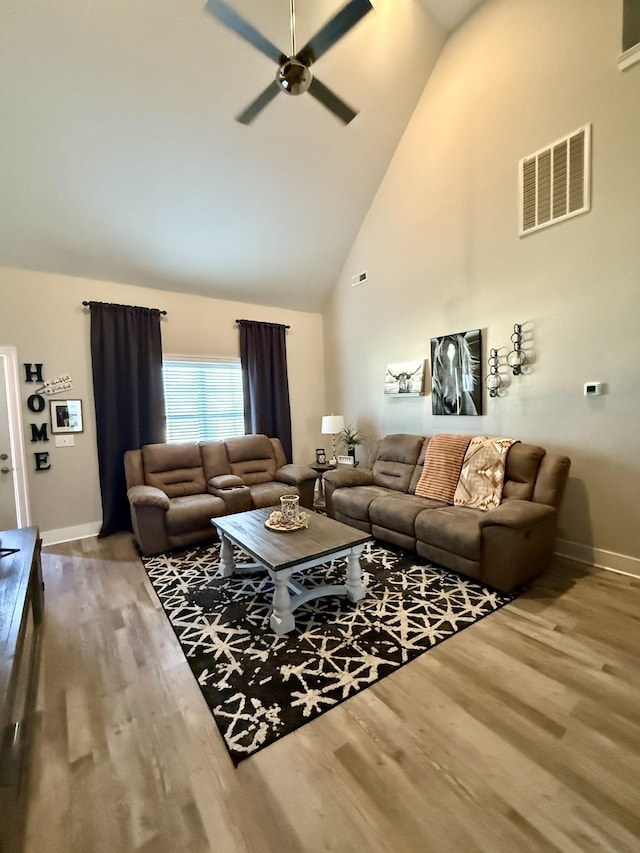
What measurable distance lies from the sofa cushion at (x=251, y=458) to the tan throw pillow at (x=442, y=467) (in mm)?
1928

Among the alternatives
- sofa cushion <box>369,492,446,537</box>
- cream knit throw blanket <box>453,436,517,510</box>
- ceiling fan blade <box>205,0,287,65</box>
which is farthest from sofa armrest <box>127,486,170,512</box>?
ceiling fan blade <box>205,0,287,65</box>

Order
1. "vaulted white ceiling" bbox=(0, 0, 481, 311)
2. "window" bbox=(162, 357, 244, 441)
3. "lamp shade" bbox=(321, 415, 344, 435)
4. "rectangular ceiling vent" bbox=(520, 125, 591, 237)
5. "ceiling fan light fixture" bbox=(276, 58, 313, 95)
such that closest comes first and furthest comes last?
"ceiling fan light fixture" bbox=(276, 58, 313, 95)
"vaulted white ceiling" bbox=(0, 0, 481, 311)
"rectangular ceiling vent" bbox=(520, 125, 591, 237)
"window" bbox=(162, 357, 244, 441)
"lamp shade" bbox=(321, 415, 344, 435)

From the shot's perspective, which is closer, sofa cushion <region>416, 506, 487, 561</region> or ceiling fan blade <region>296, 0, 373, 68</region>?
ceiling fan blade <region>296, 0, 373, 68</region>

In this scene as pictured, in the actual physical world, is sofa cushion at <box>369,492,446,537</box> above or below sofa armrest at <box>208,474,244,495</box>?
below

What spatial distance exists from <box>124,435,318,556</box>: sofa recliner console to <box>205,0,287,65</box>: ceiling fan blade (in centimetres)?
332

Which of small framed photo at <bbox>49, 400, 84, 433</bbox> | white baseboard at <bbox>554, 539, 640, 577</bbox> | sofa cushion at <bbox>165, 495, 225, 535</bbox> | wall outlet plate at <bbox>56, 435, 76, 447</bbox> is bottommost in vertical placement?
white baseboard at <bbox>554, 539, 640, 577</bbox>

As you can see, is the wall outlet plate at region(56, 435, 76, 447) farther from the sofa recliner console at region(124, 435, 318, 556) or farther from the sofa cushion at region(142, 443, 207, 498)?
the sofa cushion at region(142, 443, 207, 498)

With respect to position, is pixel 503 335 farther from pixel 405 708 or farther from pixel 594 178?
pixel 405 708

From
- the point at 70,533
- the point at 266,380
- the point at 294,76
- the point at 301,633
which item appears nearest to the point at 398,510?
the point at 301,633

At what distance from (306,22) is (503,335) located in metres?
3.00

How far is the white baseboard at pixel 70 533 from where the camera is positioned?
150 inches

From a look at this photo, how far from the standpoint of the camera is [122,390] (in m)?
4.12

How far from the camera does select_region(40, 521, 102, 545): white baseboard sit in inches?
150

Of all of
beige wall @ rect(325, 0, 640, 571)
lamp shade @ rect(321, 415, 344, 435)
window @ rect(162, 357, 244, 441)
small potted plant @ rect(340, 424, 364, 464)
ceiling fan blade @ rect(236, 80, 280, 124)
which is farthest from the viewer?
Result: small potted plant @ rect(340, 424, 364, 464)
